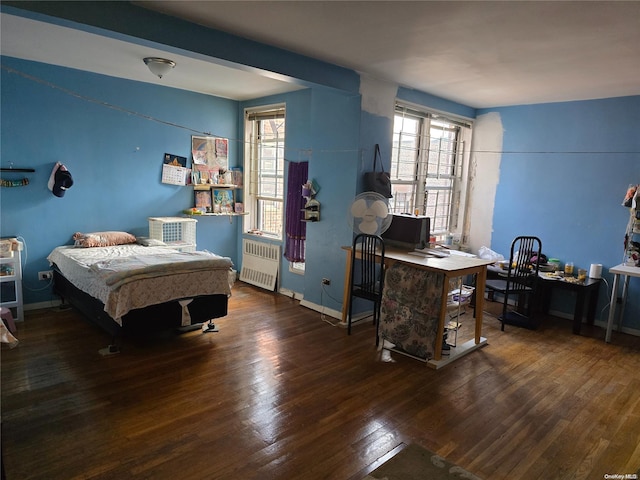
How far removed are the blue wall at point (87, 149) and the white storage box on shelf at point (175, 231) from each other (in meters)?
0.18

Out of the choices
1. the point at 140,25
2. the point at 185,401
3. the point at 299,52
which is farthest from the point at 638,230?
the point at 140,25

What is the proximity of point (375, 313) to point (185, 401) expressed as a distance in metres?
2.09

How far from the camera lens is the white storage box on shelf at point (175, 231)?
15.9ft

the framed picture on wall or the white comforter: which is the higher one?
the framed picture on wall

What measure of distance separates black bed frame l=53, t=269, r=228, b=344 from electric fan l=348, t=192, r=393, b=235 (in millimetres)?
1425

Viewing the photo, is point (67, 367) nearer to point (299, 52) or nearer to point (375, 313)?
point (375, 313)

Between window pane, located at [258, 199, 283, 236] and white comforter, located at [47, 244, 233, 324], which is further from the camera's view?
window pane, located at [258, 199, 283, 236]

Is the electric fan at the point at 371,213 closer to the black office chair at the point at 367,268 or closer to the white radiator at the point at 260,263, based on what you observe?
the black office chair at the point at 367,268

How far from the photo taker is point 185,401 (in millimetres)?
2648

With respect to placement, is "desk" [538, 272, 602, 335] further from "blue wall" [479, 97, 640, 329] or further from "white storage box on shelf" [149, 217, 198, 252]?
"white storage box on shelf" [149, 217, 198, 252]

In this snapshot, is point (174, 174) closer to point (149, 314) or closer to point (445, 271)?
point (149, 314)

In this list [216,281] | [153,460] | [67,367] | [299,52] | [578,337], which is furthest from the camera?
[578,337]

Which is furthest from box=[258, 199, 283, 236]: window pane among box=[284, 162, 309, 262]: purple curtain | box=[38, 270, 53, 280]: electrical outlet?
box=[38, 270, 53, 280]: electrical outlet

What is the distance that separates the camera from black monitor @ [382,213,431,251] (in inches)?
151
